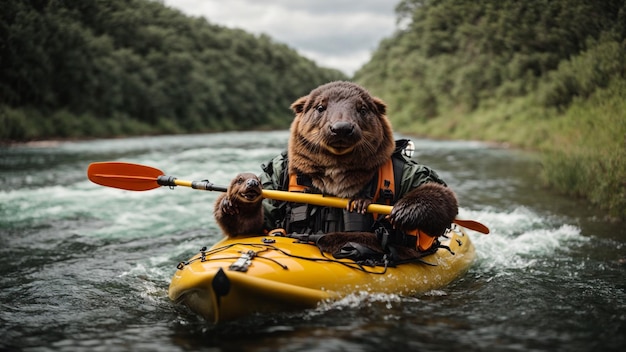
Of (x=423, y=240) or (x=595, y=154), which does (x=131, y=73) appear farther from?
(x=423, y=240)

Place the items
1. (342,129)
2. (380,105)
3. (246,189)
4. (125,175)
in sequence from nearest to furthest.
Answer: (342,129), (246,189), (380,105), (125,175)

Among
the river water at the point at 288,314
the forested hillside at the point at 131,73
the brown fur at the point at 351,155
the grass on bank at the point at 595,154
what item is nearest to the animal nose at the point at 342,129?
the brown fur at the point at 351,155

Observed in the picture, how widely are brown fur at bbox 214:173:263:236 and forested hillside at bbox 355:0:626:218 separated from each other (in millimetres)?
4345

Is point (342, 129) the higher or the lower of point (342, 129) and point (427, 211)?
the higher

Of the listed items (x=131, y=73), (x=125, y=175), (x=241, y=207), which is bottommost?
(x=241, y=207)

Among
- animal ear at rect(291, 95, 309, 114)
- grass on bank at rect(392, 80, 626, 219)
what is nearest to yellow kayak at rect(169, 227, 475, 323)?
animal ear at rect(291, 95, 309, 114)

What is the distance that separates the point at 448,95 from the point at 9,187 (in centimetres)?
2347

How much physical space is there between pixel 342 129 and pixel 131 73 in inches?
1253

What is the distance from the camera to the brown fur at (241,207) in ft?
10.9

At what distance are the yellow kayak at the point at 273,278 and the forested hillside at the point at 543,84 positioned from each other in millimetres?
3921

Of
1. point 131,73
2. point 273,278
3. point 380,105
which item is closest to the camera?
point 273,278

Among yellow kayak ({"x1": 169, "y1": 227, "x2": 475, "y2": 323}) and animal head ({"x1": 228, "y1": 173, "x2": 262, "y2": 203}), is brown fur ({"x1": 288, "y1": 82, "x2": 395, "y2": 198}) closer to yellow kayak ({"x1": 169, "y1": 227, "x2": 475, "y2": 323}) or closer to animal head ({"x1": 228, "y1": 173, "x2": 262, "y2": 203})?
animal head ({"x1": 228, "y1": 173, "x2": 262, "y2": 203})

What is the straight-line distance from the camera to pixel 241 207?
3.55 metres

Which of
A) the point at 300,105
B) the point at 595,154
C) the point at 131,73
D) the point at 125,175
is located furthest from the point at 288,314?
the point at 131,73
